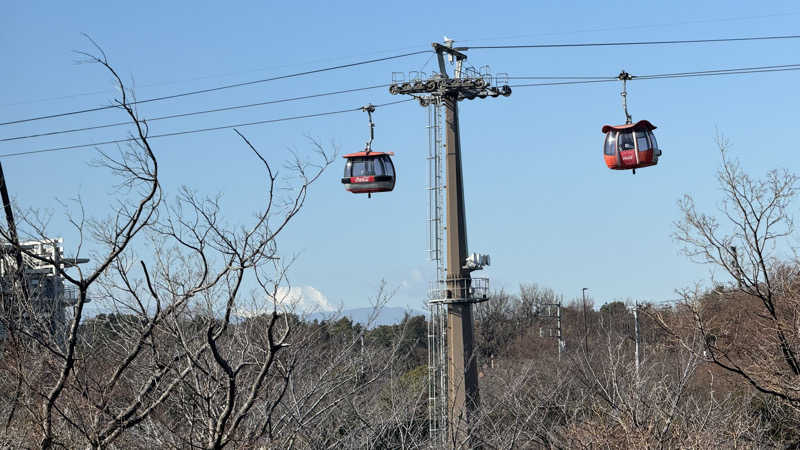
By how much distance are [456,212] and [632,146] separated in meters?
15.7

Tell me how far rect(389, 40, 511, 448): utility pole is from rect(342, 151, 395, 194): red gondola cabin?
8.88 m

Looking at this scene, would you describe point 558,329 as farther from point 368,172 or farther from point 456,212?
point 368,172

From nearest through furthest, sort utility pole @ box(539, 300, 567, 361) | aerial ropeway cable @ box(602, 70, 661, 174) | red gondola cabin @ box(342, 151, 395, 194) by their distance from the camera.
A: 1. aerial ropeway cable @ box(602, 70, 661, 174)
2. red gondola cabin @ box(342, 151, 395, 194)
3. utility pole @ box(539, 300, 567, 361)

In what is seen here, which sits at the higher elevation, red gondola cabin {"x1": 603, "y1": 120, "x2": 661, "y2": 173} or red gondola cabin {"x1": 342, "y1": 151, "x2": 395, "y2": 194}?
red gondola cabin {"x1": 342, "y1": 151, "x2": 395, "y2": 194}

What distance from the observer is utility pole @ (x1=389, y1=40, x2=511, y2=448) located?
3797cm

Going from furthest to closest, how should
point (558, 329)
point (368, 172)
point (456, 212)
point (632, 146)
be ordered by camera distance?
point (558, 329) → point (456, 212) → point (368, 172) → point (632, 146)

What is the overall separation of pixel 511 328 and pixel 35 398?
60870 mm

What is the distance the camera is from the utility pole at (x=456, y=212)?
125 feet

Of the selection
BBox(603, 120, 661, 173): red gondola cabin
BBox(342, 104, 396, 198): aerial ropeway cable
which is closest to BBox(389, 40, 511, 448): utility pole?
BBox(342, 104, 396, 198): aerial ropeway cable

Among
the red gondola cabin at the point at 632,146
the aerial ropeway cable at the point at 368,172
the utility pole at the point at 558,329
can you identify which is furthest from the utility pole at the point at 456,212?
the utility pole at the point at 558,329

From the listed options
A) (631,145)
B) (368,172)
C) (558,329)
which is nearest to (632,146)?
(631,145)

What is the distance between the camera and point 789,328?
870 inches

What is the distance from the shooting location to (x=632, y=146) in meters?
23.8

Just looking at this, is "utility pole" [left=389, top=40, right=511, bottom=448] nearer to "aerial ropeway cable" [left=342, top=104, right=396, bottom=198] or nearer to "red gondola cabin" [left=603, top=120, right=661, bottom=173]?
"aerial ropeway cable" [left=342, top=104, right=396, bottom=198]
